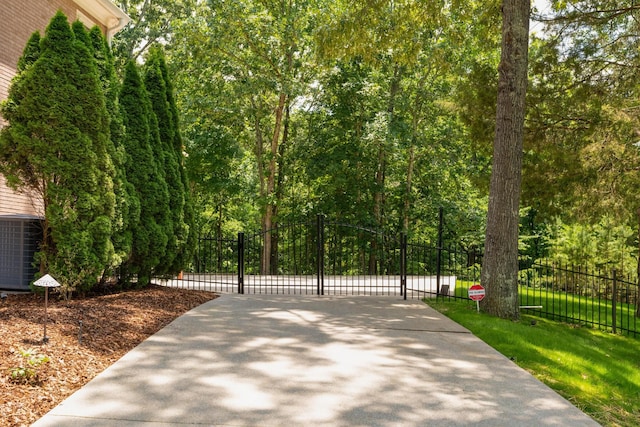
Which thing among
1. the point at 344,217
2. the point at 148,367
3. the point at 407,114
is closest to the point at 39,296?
the point at 148,367

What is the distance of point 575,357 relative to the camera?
7.72 meters

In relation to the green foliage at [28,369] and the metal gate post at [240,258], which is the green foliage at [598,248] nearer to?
the metal gate post at [240,258]

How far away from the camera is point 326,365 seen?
6301 mm

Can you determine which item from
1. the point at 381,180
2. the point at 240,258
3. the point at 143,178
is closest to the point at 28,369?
the point at 143,178

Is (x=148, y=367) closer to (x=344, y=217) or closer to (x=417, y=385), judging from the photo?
(x=417, y=385)

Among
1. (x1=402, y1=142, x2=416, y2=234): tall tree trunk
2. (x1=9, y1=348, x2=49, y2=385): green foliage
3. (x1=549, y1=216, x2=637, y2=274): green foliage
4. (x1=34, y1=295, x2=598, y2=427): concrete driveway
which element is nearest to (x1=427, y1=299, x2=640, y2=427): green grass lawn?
(x1=34, y1=295, x2=598, y2=427): concrete driveway

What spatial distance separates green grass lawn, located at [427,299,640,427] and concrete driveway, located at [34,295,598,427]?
33 centimetres

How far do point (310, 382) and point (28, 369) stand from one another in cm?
265

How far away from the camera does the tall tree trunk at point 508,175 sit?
34.2 ft

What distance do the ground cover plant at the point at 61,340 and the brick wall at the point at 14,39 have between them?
3537mm

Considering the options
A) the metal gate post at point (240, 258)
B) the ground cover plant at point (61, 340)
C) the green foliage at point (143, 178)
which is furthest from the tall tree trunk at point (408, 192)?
the ground cover plant at point (61, 340)

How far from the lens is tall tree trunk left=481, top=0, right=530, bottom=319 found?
10.4 meters

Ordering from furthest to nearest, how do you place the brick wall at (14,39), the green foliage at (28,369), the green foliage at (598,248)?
the green foliage at (598,248) < the brick wall at (14,39) < the green foliage at (28,369)

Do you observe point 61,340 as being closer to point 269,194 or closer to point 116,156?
point 116,156
